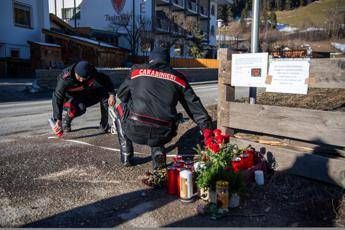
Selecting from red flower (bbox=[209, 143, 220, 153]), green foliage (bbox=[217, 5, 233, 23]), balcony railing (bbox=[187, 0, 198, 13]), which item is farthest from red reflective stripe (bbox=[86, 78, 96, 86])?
green foliage (bbox=[217, 5, 233, 23])

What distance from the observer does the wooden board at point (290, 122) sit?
4367mm

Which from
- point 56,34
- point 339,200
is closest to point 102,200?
point 339,200

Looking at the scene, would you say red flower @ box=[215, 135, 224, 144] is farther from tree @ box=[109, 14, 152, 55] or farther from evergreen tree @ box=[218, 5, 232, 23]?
evergreen tree @ box=[218, 5, 232, 23]

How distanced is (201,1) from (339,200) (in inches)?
2429

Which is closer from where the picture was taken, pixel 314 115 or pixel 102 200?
pixel 102 200

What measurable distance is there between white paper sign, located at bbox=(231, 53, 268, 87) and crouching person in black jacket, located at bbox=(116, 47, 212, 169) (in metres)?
0.94

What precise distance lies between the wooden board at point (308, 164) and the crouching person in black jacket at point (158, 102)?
3.17 ft

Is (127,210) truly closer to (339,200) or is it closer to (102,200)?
(102,200)

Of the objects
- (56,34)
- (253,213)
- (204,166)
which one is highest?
(56,34)

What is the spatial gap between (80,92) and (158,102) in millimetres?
2864

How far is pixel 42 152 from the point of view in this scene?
5.89 meters

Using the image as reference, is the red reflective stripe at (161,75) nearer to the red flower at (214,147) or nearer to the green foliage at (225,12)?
the red flower at (214,147)

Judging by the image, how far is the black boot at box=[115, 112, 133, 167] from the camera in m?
5.14

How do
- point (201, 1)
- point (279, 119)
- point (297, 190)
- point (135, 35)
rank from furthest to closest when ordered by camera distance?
point (201, 1) → point (135, 35) → point (279, 119) → point (297, 190)
